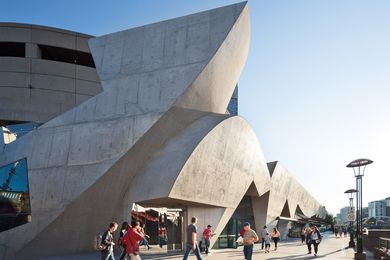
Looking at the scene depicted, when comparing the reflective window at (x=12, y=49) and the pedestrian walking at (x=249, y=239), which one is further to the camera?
the reflective window at (x=12, y=49)

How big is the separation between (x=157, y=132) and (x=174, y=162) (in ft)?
5.08

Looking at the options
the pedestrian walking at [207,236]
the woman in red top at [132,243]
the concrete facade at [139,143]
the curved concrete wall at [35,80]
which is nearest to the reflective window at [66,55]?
the curved concrete wall at [35,80]

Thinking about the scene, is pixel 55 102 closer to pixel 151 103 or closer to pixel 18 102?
pixel 18 102

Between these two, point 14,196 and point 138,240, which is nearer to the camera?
point 138,240

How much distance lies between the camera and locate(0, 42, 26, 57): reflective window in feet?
110

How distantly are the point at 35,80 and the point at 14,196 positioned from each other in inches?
683

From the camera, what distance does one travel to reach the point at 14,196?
17.4 m

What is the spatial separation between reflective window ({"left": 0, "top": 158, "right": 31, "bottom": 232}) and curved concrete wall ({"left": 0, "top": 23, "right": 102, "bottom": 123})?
15102 millimetres

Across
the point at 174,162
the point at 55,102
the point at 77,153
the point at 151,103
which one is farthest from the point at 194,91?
the point at 55,102

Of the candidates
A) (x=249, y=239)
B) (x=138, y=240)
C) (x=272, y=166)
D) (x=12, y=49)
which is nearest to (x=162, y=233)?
(x=249, y=239)

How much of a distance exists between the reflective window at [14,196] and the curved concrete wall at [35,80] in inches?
595

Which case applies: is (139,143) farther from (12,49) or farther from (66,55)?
(12,49)

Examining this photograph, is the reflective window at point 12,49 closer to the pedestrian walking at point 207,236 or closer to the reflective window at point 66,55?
the reflective window at point 66,55

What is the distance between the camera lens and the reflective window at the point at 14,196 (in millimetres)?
16931
